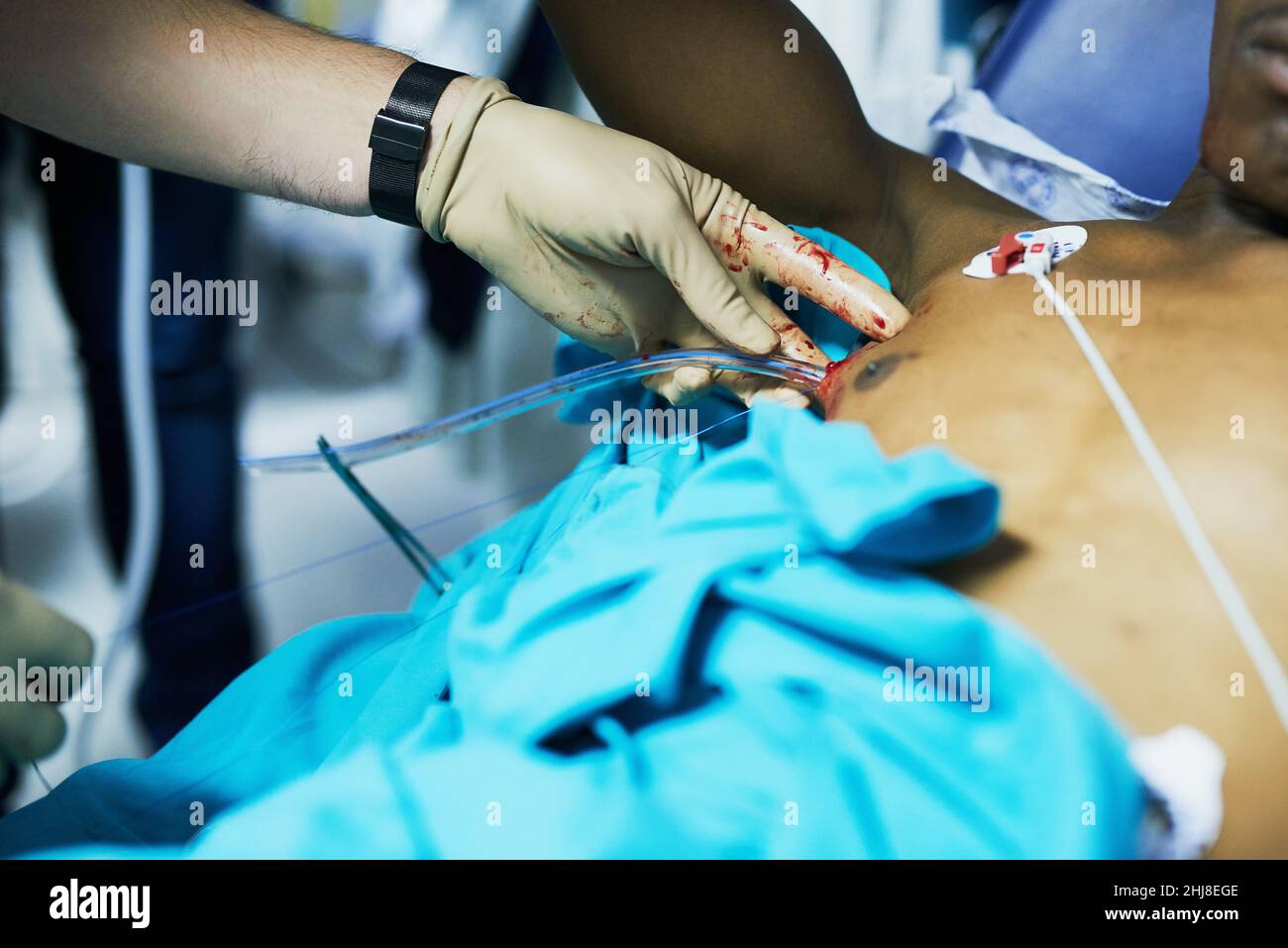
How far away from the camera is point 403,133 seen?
80 cm

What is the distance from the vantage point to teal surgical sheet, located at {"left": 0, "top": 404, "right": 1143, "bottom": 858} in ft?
1.57

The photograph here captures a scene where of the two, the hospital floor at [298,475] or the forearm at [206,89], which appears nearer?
the forearm at [206,89]

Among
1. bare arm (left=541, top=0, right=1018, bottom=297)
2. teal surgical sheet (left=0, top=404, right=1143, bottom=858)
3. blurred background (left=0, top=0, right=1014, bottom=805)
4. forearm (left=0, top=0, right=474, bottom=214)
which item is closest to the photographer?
teal surgical sheet (left=0, top=404, right=1143, bottom=858)

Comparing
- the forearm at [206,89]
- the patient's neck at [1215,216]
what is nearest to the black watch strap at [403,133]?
the forearm at [206,89]

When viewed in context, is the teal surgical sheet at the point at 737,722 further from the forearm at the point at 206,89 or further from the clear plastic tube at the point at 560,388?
the forearm at the point at 206,89

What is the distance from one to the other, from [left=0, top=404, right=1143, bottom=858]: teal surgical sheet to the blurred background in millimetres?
383

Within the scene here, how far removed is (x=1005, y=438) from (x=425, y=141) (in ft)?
1.69

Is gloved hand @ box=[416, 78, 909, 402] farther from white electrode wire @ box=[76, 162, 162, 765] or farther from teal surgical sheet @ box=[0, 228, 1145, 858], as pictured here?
white electrode wire @ box=[76, 162, 162, 765]

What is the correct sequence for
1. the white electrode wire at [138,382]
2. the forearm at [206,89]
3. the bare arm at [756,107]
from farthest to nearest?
the white electrode wire at [138,382], the bare arm at [756,107], the forearm at [206,89]

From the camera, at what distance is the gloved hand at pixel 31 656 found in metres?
0.77

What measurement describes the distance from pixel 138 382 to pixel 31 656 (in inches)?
18.1

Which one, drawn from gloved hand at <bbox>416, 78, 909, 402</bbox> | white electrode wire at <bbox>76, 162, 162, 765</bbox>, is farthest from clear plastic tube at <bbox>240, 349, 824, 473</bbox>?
white electrode wire at <bbox>76, 162, 162, 765</bbox>

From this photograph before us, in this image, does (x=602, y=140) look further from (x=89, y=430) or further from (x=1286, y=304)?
(x=89, y=430)

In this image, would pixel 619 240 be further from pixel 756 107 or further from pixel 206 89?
pixel 206 89
